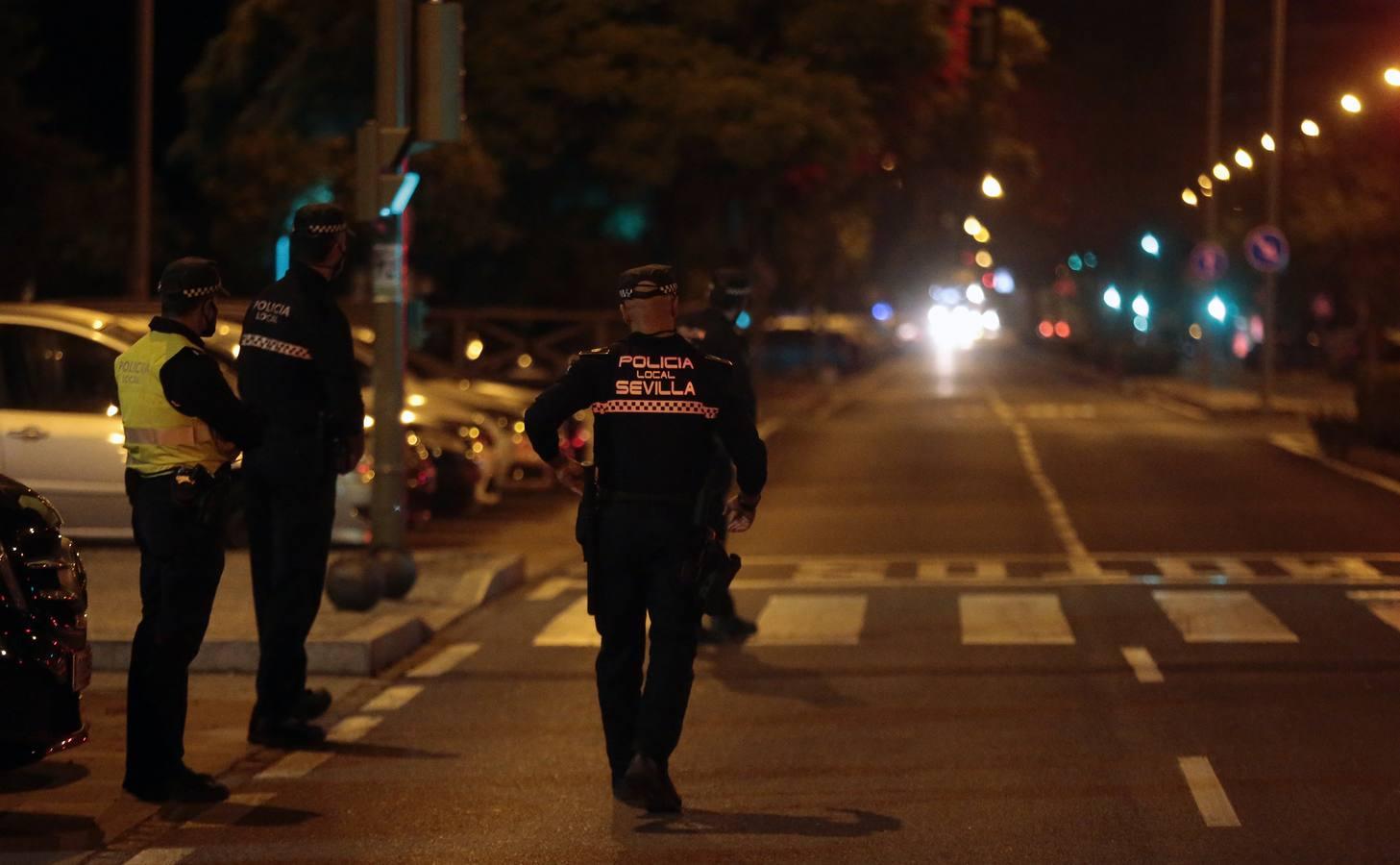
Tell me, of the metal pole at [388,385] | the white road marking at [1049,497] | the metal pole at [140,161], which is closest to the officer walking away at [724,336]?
the metal pole at [388,385]

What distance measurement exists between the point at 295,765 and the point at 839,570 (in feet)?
23.7

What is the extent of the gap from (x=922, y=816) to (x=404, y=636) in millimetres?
4664

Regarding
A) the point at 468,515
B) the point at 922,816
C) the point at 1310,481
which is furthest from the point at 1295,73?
the point at 922,816

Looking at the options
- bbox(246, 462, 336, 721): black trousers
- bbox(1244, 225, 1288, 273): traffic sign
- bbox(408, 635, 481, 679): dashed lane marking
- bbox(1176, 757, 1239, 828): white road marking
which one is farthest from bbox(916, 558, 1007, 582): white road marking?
bbox(1244, 225, 1288, 273): traffic sign

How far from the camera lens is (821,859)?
6.80m

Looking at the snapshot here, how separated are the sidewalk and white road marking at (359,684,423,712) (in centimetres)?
39

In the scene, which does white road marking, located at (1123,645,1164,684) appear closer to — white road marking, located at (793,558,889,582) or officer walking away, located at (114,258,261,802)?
white road marking, located at (793,558,889,582)

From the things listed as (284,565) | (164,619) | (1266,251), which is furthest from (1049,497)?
(1266,251)

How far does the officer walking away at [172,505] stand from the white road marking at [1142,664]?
14.7 feet

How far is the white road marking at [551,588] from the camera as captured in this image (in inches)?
547

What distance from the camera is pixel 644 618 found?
747cm

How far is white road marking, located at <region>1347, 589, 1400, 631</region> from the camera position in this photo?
12.3m

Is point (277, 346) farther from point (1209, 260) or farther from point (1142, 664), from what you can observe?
point (1209, 260)

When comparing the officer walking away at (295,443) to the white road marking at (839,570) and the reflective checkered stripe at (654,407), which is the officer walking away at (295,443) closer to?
the reflective checkered stripe at (654,407)
